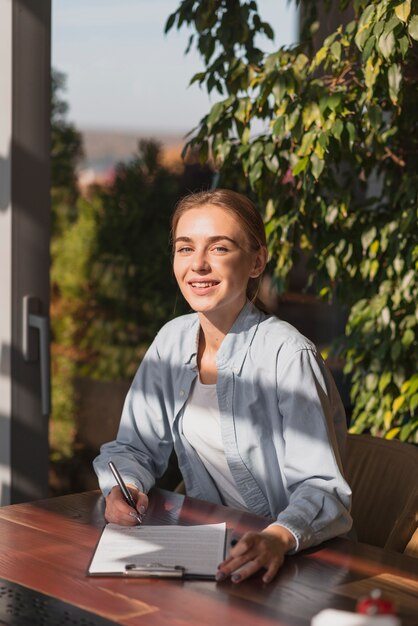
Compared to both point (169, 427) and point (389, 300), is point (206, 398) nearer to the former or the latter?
point (169, 427)

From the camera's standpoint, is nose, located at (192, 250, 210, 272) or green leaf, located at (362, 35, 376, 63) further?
green leaf, located at (362, 35, 376, 63)

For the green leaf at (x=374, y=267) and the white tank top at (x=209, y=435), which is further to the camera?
the green leaf at (x=374, y=267)

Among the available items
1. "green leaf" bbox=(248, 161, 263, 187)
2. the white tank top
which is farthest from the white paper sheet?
"green leaf" bbox=(248, 161, 263, 187)

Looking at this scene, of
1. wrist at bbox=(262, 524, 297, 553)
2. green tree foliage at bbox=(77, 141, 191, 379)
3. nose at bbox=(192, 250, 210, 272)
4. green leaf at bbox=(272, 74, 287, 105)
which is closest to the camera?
wrist at bbox=(262, 524, 297, 553)

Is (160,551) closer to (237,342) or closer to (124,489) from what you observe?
(124,489)

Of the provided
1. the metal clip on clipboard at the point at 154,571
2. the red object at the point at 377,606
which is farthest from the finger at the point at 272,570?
the red object at the point at 377,606

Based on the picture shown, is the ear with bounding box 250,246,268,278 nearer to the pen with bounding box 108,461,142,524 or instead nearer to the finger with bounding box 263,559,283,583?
the pen with bounding box 108,461,142,524

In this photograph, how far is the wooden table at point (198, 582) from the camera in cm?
144

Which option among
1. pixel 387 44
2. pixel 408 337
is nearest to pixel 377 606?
pixel 387 44

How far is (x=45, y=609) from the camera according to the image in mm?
1463

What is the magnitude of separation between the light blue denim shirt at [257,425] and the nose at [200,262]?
0.14m

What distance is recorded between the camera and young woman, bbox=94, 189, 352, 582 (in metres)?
1.92

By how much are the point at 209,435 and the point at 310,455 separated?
0.30 m

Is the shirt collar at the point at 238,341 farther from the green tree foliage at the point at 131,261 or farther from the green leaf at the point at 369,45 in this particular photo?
the green tree foliage at the point at 131,261
